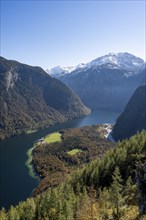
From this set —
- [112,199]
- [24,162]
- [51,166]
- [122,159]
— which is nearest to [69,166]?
[51,166]

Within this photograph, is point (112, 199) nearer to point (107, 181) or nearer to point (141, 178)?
point (141, 178)

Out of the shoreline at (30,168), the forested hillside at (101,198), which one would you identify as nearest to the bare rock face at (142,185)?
the forested hillside at (101,198)

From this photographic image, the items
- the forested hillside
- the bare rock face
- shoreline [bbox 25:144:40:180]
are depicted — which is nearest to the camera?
the bare rock face

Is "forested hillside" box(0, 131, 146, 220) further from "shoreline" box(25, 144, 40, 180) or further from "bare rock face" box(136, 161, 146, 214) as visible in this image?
"shoreline" box(25, 144, 40, 180)

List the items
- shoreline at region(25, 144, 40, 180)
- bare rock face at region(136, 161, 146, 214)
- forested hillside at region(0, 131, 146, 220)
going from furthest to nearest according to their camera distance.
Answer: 1. shoreline at region(25, 144, 40, 180)
2. forested hillside at region(0, 131, 146, 220)
3. bare rock face at region(136, 161, 146, 214)

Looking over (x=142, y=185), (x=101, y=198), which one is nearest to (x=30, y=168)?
(x=101, y=198)

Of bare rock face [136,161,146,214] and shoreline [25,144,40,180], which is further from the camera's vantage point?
shoreline [25,144,40,180]

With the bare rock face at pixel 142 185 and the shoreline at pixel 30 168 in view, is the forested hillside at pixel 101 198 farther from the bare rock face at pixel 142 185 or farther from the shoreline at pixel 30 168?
the shoreline at pixel 30 168

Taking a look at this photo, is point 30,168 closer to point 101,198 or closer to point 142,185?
point 101,198

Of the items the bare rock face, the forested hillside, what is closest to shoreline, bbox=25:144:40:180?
the forested hillside

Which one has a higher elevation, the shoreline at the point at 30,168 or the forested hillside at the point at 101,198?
the forested hillside at the point at 101,198
